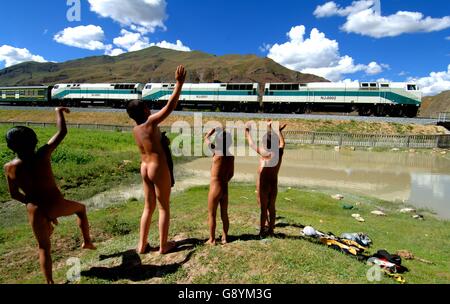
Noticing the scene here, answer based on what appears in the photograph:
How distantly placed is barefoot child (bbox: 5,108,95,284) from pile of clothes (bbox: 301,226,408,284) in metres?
5.31

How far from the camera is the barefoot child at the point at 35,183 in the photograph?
4.27 meters

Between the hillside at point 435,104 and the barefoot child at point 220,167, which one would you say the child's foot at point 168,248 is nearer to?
the barefoot child at point 220,167

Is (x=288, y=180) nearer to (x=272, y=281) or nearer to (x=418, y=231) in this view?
(x=418, y=231)

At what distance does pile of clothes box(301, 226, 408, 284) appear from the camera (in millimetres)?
6340

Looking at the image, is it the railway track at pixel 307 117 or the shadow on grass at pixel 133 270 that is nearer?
the shadow on grass at pixel 133 270

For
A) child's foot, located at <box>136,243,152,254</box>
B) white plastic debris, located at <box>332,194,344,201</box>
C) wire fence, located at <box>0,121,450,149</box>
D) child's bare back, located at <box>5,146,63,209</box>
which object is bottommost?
white plastic debris, located at <box>332,194,344,201</box>

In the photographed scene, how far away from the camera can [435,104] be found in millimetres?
91500

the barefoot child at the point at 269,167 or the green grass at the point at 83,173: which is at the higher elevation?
the barefoot child at the point at 269,167

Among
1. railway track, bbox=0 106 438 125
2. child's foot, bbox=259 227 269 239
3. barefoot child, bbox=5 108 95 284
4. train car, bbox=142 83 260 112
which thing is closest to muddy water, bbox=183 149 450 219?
railway track, bbox=0 106 438 125

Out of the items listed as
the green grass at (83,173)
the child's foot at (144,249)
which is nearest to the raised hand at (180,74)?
the child's foot at (144,249)

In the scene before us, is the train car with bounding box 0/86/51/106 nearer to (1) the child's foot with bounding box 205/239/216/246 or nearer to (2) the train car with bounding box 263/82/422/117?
(2) the train car with bounding box 263/82/422/117

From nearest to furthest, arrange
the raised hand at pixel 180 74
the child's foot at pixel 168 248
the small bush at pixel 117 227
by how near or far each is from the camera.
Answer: the raised hand at pixel 180 74 → the child's foot at pixel 168 248 → the small bush at pixel 117 227

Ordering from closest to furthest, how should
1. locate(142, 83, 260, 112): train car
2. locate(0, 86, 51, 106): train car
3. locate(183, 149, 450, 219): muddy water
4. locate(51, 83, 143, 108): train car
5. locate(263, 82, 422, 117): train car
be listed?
1. locate(183, 149, 450, 219): muddy water
2. locate(263, 82, 422, 117): train car
3. locate(142, 83, 260, 112): train car
4. locate(51, 83, 143, 108): train car
5. locate(0, 86, 51, 106): train car
